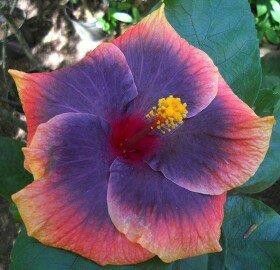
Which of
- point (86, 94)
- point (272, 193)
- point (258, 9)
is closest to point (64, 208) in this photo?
point (86, 94)

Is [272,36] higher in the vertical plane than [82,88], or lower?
lower

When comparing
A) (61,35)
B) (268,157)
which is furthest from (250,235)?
(61,35)

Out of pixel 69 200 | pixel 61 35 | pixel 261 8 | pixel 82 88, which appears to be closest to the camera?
pixel 69 200

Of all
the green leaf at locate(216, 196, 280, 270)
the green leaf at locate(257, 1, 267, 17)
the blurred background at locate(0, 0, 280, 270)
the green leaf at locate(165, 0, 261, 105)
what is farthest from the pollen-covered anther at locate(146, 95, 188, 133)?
the green leaf at locate(257, 1, 267, 17)

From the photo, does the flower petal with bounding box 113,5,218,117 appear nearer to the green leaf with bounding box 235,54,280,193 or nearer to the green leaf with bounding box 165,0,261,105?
the green leaf with bounding box 165,0,261,105

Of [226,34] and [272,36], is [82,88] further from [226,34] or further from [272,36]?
[272,36]

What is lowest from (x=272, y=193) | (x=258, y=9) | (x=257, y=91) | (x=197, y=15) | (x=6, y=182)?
(x=272, y=193)

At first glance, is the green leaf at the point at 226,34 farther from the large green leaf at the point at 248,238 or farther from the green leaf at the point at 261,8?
the green leaf at the point at 261,8

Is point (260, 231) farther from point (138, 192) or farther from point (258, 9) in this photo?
point (258, 9)
